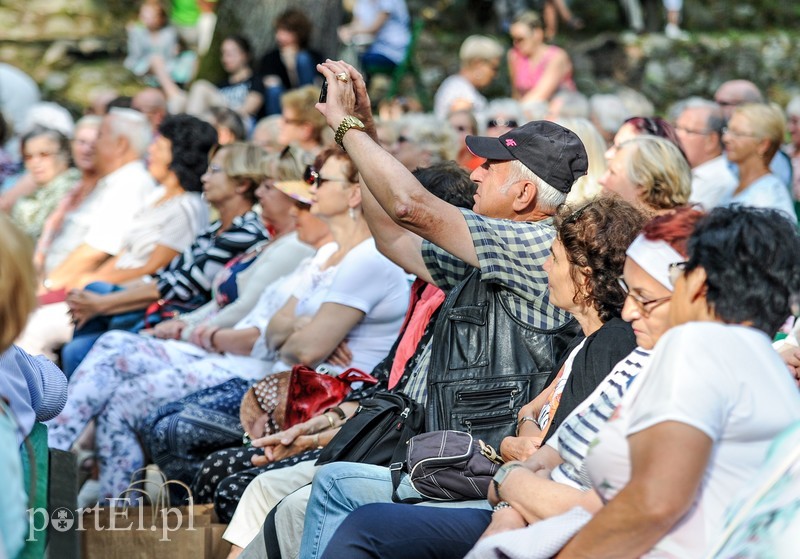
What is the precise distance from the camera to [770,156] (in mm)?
7047

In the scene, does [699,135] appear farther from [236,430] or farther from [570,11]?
[570,11]

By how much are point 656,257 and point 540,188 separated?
1284 mm

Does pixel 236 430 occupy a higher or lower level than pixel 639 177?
lower

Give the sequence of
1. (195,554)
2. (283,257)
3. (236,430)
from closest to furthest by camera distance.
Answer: (195,554), (236,430), (283,257)

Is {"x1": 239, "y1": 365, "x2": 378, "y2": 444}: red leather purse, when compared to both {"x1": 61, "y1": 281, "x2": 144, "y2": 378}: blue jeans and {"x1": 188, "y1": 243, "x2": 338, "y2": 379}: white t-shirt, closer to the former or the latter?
{"x1": 188, "y1": 243, "x2": 338, "y2": 379}: white t-shirt

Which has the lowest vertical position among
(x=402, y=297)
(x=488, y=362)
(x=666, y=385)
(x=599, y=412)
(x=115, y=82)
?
(x=115, y=82)

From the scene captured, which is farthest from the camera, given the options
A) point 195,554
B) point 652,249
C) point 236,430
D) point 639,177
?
point 236,430

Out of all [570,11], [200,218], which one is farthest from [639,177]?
[570,11]

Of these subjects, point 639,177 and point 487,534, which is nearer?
point 487,534

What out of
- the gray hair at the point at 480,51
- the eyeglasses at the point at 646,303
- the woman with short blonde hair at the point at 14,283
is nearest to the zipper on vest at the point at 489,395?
the eyeglasses at the point at 646,303

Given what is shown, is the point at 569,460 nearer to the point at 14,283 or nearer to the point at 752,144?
the point at 14,283

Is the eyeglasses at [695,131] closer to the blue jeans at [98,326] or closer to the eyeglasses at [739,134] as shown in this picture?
the eyeglasses at [739,134]

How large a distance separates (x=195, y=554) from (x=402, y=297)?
5.01 ft

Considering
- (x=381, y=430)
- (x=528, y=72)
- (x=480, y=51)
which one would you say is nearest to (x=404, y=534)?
(x=381, y=430)
